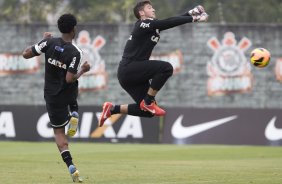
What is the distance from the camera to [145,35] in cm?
1611

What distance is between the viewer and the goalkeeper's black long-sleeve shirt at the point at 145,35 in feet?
51.7

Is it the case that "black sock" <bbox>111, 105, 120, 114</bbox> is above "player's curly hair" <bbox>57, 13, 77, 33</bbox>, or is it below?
below

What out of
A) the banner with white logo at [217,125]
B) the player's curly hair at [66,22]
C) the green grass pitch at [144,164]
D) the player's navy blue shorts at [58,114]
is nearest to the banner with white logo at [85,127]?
the banner with white logo at [217,125]

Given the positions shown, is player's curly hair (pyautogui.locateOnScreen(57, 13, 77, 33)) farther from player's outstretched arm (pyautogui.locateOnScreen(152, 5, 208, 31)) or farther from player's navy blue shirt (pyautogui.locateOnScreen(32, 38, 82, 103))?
player's outstretched arm (pyautogui.locateOnScreen(152, 5, 208, 31))

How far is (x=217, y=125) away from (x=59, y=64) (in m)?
14.1

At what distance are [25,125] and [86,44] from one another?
683 cm

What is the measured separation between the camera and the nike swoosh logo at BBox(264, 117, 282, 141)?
27.7 m

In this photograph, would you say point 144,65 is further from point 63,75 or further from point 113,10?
point 113,10

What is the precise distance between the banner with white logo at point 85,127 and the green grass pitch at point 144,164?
33.8 inches

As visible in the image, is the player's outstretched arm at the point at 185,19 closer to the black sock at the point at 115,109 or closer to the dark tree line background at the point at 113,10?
the black sock at the point at 115,109

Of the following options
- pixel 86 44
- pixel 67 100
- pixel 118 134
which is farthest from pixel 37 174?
pixel 86 44

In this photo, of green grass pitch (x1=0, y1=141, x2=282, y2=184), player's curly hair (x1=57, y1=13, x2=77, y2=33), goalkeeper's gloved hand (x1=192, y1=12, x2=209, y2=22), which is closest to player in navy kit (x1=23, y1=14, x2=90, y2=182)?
player's curly hair (x1=57, y1=13, x2=77, y2=33)

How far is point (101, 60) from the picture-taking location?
35.1m

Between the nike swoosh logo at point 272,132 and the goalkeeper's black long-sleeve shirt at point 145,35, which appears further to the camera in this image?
the nike swoosh logo at point 272,132
